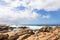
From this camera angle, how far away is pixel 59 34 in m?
14.8

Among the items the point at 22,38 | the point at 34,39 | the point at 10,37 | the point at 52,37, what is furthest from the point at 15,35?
the point at 52,37

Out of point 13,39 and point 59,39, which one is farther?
point 13,39

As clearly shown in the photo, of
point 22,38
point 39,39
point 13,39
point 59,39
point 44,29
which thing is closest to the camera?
point 59,39

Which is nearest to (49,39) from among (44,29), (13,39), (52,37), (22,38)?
(52,37)

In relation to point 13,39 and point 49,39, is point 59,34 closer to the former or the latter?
point 49,39

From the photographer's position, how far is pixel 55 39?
14203 mm

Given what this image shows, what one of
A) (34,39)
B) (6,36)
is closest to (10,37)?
(6,36)

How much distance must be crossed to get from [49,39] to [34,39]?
178cm

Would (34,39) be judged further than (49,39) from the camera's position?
Yes

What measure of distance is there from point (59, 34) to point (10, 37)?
323 inches

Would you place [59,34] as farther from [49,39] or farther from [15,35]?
[15,35]

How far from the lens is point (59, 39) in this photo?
1410 cm

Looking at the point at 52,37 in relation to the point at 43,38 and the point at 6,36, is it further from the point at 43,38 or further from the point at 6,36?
the point at 6,36

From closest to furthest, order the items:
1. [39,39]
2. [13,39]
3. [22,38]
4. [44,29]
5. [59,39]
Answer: [59,39] < [39,39] < [22,38] < [13,39] < [44,29]
